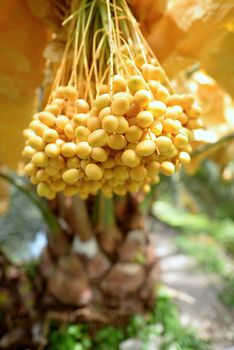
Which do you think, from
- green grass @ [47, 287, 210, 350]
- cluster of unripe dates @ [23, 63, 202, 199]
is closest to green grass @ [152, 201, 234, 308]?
green grass @ [47, 287, 210, 350]

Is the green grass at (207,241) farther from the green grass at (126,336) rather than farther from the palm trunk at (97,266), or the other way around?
the palm trunk at (97,266)

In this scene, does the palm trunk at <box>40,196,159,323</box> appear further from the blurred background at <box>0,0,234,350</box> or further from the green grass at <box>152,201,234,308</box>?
the green grass at <box>152,201,234,308</box>

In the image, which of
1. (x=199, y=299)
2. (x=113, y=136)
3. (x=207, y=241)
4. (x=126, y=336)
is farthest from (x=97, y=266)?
(x=207, y=241)

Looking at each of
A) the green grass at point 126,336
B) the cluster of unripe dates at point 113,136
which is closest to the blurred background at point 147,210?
the green grass at point 126,336

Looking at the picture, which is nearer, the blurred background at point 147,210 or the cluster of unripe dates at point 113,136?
the cluster of unripe dates at point 113,136

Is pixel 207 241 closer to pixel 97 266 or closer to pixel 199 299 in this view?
pixel 199 299

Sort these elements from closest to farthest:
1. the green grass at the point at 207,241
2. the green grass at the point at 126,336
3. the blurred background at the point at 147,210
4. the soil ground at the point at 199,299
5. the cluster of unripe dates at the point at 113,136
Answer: the cluster of unripe dates at the point at 113,136
the blurred background at the point at 147,210
the green grass at the point at 126,336
the soil ground at the point at 199,299
the green grass at the point at 207,241
